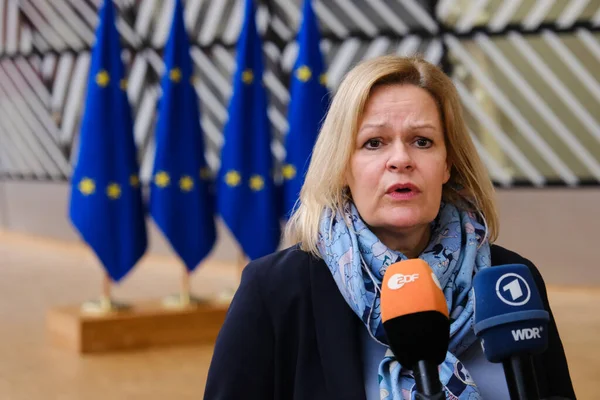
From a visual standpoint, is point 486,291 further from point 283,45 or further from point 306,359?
point 283,45

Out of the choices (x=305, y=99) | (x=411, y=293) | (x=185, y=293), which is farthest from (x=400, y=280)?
(x=185, y=293)

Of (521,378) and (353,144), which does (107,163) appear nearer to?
(353,144)

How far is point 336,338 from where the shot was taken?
6.15 ft

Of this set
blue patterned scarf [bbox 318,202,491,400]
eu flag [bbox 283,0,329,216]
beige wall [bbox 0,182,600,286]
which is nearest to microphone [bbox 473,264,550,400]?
blue patterned scarf [bbox 318,202,491,400]

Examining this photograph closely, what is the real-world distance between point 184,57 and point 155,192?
1.02 meters

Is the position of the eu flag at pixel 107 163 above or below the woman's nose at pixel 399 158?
above

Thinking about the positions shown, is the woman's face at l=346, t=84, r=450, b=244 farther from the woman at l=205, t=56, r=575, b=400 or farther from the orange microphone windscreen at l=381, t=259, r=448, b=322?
the orange microphone windscreen at l=381, t=259, r=448, b=322

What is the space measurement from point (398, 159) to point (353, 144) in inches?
4.5

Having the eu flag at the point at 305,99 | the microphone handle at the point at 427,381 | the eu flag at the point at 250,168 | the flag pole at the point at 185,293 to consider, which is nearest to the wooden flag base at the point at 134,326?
the flag pole at the point at 185,293

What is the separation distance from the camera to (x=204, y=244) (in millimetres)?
6969

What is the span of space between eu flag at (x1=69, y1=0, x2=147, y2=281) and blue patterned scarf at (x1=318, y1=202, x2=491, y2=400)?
4730 millimetres

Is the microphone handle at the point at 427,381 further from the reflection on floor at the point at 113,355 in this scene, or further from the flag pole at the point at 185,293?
the flag pole at the point at 185,293

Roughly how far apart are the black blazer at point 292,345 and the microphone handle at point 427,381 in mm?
547

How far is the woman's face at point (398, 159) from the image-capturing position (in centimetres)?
194
